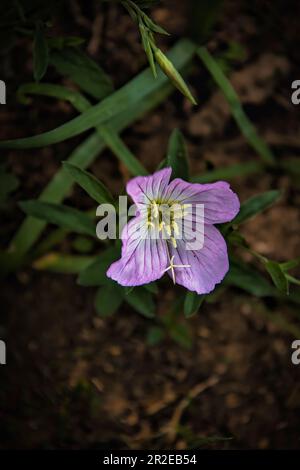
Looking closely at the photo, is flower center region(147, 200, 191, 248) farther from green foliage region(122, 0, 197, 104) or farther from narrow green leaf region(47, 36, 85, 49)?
narrow green leaf region(47, 36, 85, 49)

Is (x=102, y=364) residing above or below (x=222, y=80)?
A: below

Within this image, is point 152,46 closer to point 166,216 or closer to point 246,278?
point 166,216

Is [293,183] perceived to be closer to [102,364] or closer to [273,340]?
[273,340]

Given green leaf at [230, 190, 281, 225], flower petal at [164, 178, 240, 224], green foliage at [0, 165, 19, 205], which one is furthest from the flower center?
green foliage at [0, 165, 19, 205]

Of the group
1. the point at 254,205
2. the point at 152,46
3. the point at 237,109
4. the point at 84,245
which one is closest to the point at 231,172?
the point at 237,109

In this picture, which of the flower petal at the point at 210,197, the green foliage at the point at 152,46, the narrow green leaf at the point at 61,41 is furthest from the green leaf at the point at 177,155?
the narrow green leaf at the point at 61,41

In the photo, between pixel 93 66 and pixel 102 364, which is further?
pixel 102 364

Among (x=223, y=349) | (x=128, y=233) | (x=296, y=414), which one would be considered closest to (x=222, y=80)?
(x=128, y=233)
